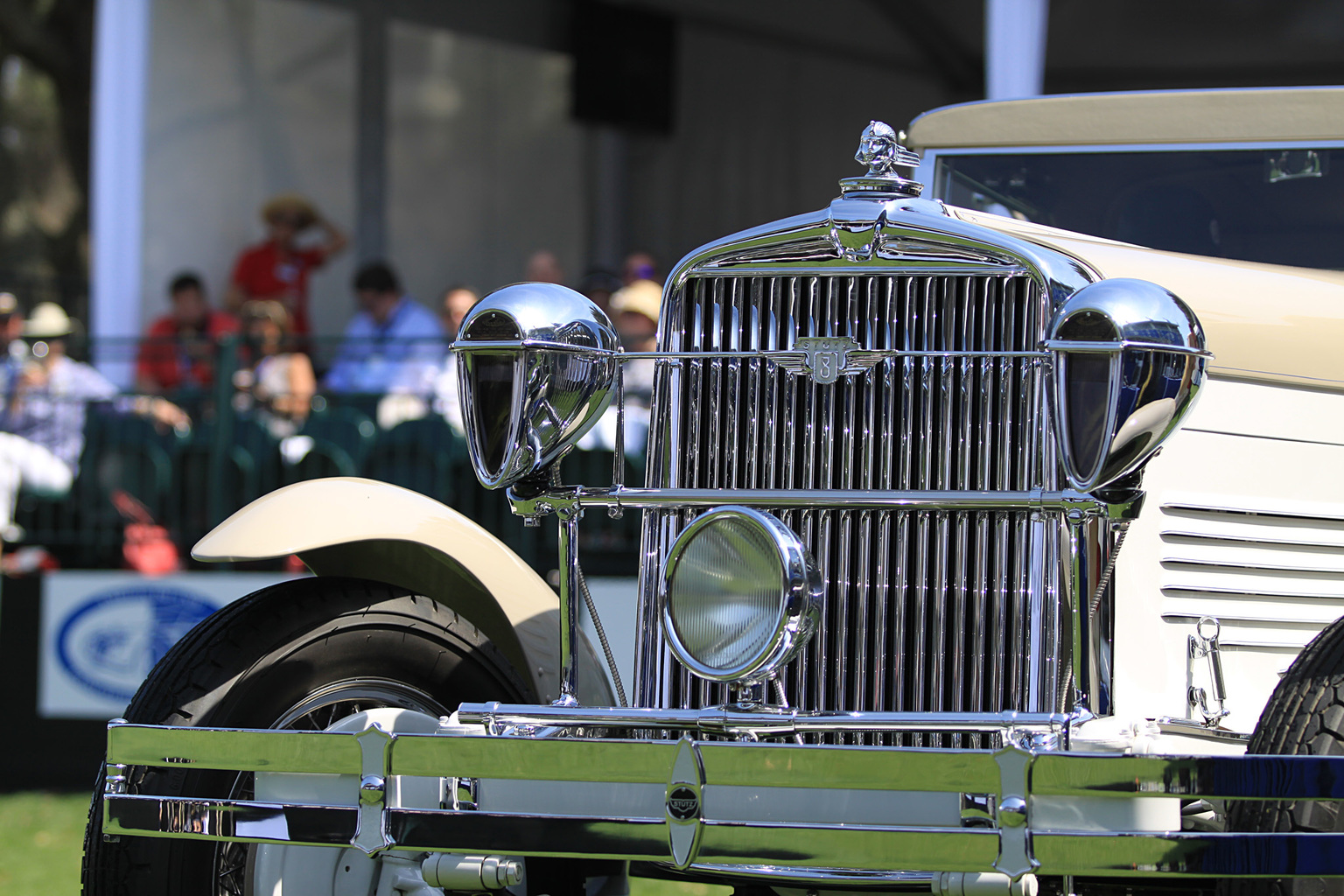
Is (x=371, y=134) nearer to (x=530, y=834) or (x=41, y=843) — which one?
(x=41, y=843)

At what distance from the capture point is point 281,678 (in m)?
2.77

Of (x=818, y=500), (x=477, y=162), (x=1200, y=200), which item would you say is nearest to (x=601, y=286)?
(x=1200, y=200)

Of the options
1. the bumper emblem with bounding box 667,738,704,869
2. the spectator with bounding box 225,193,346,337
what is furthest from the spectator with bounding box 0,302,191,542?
the bumper emblem with bounding box 667,738,704,869

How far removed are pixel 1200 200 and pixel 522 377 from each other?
1867 millimetres

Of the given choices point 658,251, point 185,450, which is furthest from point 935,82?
point 185,450

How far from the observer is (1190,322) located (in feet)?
7.64

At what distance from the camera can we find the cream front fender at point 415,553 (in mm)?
2783

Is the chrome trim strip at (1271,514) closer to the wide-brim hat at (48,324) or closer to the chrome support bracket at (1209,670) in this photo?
the chrome support bracket at (1209,670)

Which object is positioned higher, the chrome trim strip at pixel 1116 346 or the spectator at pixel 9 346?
the spectator at pixel 9 346

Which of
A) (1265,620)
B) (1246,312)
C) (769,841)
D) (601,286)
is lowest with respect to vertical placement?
(769,841)

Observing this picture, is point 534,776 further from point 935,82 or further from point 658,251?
point 935,82

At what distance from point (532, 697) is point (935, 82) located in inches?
539

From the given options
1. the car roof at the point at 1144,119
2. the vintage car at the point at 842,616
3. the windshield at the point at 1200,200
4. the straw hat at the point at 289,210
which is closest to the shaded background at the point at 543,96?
the straw hat at the point at 289,210

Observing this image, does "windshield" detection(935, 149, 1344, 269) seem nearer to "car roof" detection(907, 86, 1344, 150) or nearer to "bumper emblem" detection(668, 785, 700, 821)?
"car roof" detection(907, 86, 1344, 150)
